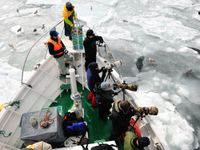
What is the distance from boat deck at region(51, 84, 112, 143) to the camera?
452 cm

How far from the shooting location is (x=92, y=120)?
15.7 feet

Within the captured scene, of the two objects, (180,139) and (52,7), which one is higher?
(52,7)

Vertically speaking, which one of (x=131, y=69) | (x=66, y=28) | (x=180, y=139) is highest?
(x=66, y=28)

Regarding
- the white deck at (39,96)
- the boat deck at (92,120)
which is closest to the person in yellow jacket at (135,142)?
the white deck at (39,96)

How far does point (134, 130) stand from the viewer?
3.92 meters

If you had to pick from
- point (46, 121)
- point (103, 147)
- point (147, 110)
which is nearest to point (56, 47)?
point (46, 121)

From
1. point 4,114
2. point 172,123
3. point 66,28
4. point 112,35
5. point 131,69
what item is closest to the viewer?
point 4,114

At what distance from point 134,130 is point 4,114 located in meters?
2.14

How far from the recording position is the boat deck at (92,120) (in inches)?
178

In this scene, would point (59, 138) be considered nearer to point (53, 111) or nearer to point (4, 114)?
point (53, 111)

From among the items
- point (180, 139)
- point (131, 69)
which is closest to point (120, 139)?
point (180, 139)

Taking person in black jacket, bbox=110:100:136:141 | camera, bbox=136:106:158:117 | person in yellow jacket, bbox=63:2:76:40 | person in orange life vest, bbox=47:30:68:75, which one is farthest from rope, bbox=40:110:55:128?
person in yellow jacket, bbox=63:2:76:40

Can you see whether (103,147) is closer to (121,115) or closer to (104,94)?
(121,115)

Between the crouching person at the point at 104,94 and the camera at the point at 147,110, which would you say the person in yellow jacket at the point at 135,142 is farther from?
the crouching person at the point at 104,94
